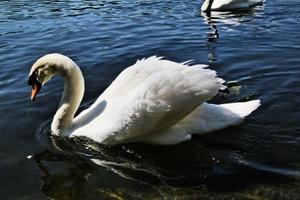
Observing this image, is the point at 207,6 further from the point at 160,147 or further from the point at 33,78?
the point at 160,147

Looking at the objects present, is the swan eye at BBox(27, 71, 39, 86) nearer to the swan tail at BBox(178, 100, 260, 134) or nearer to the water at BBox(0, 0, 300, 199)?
the water at BBox(0, 0, 300, 199)

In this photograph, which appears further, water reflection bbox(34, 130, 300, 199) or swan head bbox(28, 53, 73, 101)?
swan head bbox(28, 53, 73, 101)

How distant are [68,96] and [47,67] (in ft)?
1.73

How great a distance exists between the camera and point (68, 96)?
25.4 ft

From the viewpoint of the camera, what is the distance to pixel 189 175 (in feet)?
21.2

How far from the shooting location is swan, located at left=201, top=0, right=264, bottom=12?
19.0 meters

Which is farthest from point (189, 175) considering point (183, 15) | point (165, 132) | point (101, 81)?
point (183, 15)

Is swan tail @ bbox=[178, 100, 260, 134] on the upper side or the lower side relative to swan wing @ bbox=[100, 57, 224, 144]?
lower

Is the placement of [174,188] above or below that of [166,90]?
below

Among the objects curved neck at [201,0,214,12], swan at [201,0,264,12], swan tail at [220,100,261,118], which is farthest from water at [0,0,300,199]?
swan at [201,0,264,12]

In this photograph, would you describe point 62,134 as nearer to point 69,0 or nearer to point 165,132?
point 165,132

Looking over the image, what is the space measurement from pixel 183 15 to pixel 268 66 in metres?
7.41

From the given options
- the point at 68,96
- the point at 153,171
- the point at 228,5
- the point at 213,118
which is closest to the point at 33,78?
the point at 68,96

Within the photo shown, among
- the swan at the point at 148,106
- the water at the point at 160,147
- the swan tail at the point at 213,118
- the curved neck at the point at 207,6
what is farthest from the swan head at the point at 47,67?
the curved neck at the point at 207,6
